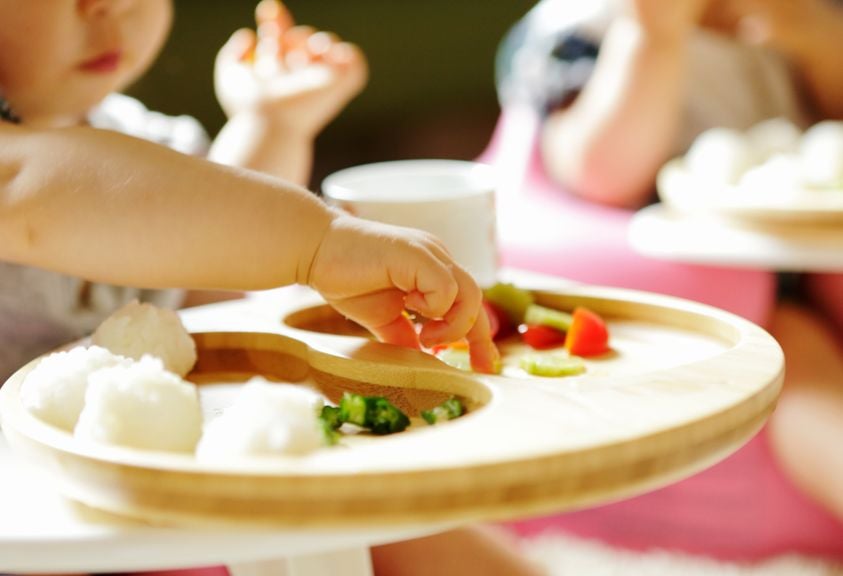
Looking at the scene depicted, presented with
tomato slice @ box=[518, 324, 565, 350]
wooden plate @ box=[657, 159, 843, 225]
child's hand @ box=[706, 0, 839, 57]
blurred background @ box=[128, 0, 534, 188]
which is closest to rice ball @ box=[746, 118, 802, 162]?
wooden plate @ box=[657, 159, 843, 225]

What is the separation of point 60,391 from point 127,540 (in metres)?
0.10

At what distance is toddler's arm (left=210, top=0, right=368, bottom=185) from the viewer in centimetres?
99

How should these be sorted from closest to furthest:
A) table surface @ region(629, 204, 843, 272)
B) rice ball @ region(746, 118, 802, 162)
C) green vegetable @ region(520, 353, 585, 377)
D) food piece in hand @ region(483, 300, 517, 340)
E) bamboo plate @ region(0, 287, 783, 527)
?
1. bamboo plate @ region(0, 287, 783, 527)
2. green vegetable @ region(520, 353, 585, 377)
3. food piece in hand @ region(483, 300, 517, 340)
4. table surface @ region(629, 204, 843, 272)
5. rice ball @ region(746, 118, 802, 162)

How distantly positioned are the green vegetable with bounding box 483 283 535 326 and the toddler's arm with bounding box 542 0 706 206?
1.79 feet

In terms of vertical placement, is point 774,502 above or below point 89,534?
below

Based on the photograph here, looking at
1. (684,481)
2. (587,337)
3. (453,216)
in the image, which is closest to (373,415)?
(587,337)

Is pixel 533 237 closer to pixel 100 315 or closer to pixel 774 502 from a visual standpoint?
pixel 774 502

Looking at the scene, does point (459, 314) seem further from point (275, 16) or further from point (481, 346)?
point (275, 16)

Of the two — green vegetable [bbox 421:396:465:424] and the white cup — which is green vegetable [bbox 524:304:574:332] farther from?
green vegetable [bbox 421:396:465:424]

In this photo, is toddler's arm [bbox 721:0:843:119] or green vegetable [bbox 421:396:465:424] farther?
toddler's arm [bbox 721:0:843:119]

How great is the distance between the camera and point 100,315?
0.82 metres

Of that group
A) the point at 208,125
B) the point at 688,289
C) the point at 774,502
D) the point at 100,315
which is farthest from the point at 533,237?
the point at 208,125

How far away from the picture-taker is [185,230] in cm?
52

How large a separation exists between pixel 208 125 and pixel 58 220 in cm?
142
